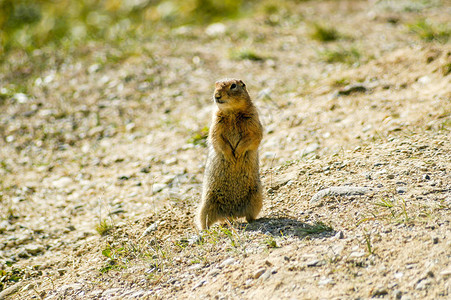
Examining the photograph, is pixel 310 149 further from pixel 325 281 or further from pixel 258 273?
pixel 325 281

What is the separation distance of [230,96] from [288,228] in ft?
4.11

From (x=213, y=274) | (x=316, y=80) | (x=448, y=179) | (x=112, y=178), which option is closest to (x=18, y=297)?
(x=213, y=274)

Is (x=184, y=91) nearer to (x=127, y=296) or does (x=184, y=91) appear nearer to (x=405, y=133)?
(x=405, y=133)

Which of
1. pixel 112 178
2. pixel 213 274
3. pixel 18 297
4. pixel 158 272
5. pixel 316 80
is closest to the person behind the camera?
pixel 213 274

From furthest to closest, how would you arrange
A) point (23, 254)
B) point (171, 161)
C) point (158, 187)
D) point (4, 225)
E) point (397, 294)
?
point (171, 161), point (158, 187), point (4, 225), point (23, 254), point (397, 294)

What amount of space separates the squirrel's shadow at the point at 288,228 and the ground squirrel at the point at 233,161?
0.20 metres

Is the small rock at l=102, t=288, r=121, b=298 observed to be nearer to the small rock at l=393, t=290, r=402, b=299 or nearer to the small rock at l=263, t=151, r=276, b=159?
the small rock at l=393, t=290, r=402, b=299

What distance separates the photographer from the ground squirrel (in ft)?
14.7

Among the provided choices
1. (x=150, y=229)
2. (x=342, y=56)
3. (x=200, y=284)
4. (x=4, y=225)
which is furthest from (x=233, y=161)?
(x=342, y=56)

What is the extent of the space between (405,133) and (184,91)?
4190 millimetres

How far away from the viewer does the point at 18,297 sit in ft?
14.1

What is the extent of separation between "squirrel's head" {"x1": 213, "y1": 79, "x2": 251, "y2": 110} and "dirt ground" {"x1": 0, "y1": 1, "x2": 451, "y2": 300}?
1.03 m

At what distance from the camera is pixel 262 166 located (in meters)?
5.93

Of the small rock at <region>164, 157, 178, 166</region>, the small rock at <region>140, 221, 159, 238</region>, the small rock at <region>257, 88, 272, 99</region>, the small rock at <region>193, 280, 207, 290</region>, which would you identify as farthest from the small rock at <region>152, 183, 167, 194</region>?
the small rock at <region>193, 280, 207, 290</region>
